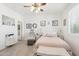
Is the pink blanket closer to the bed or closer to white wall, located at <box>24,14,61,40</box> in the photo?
the bed

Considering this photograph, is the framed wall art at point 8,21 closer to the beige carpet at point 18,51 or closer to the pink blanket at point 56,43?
the beige carpet at point 18,51

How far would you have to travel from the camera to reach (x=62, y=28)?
193cm

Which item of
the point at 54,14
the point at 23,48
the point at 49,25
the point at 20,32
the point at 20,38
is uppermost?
the point at 54,14

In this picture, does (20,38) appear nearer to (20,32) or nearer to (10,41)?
(20,32)

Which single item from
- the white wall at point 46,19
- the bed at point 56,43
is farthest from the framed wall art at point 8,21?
the bed at point 56,43

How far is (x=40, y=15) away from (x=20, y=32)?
62 cm

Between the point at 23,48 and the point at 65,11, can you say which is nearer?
the point at 65,11

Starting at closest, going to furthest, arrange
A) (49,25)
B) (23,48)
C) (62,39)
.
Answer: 1. (49,25)
2. (62,39)
3. (23,48)

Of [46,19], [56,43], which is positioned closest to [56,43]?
[56,43]

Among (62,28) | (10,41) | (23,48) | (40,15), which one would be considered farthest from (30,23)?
(10,41)

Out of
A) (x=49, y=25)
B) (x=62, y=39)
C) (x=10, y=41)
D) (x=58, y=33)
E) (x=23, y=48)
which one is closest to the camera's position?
(x=49, y=25)

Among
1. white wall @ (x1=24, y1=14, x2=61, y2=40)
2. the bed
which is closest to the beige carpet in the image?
the bed

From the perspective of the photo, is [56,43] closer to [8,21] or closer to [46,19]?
[46,19]

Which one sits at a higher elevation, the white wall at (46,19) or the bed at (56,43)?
the white wall at (46,19)
